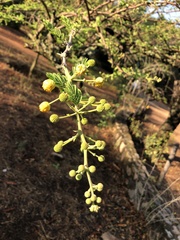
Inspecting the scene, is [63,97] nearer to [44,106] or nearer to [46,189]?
[44,106]

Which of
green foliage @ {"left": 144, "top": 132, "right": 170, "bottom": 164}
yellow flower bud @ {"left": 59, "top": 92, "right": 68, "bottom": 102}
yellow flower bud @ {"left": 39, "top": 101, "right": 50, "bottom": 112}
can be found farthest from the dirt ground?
yellow flower bud @ {"left": 59, "top": 92, "right": 68, "bottom": 102}

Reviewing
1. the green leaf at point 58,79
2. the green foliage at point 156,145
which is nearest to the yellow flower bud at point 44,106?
the green leaf at point 58,79

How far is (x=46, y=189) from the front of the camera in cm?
543

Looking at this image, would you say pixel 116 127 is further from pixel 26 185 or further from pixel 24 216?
pixel 24 216

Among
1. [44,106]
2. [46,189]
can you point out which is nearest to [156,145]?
[46,189]

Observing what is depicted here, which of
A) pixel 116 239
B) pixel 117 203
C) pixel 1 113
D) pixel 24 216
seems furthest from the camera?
pixel 1 113

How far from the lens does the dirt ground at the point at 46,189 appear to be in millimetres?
4719

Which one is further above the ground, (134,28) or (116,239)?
(134,28)

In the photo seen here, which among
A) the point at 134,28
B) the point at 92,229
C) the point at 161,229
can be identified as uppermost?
the point at 134,28

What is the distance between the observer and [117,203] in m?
6.11

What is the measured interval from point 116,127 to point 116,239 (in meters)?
4.92

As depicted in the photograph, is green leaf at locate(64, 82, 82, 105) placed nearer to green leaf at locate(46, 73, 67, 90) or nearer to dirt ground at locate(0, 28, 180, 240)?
green leaf at locate(46, 73, 67, 90)

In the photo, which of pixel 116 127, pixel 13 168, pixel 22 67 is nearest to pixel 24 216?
pixel 13 168

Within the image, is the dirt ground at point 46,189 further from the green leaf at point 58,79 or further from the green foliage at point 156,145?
the green leaf at point 58,79
